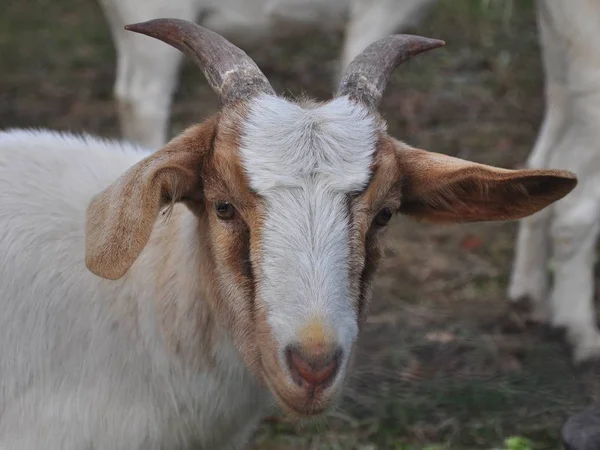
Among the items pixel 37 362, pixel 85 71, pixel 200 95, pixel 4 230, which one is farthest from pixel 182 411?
pixel 85 71

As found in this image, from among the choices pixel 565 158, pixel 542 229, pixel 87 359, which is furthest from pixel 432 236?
pixel 87 359

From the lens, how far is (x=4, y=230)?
4305mm

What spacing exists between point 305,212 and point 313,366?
1.43 feet

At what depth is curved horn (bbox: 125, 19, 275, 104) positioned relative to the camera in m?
3.98

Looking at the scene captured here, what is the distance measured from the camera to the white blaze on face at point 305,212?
3.57 m

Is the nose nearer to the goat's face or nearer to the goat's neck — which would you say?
the goat's face

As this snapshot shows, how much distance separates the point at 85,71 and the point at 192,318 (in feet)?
21.5

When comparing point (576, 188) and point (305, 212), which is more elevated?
point (305, 212)

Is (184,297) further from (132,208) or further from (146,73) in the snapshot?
(146,73)

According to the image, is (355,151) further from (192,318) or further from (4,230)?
(4,230)

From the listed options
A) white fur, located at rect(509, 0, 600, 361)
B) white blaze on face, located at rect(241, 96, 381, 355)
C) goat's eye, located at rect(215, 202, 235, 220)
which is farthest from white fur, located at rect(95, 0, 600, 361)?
goat's eye, located at rect(215, 202, 235, 220)

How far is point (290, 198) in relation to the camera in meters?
3.65

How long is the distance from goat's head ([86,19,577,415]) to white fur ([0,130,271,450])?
1.15 feet

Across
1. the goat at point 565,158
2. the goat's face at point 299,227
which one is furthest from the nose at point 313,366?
the goat at point 565,158
